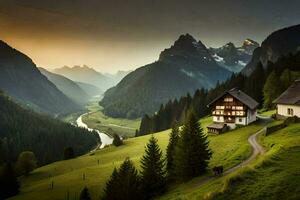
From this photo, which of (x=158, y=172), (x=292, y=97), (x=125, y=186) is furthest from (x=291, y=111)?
(x=125, y=186)

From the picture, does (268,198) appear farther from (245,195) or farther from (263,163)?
(263,163)

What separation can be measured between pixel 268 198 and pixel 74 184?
2265 inches

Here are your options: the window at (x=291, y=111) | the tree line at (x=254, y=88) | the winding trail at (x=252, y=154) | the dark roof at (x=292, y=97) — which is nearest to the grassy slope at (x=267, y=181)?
the winding trail at (x=252, y=154)

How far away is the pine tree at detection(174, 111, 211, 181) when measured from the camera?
5512 cm

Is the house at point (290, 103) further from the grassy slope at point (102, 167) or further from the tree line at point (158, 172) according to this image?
the tree line at point (158, 172)

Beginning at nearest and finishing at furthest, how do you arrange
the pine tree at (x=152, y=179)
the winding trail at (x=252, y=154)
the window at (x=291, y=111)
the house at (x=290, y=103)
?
the winding trail at (x=252, y=154) → the pine tree at (x=152, y=179) → the house at (x=290, y=103) → the window at (x=291, y=111)

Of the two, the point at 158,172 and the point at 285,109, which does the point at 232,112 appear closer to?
the point at 285,109

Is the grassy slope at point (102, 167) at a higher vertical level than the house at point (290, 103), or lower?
→ lower

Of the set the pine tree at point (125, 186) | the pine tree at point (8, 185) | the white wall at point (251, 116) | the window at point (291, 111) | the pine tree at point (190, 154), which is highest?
the window at point (291, 111)

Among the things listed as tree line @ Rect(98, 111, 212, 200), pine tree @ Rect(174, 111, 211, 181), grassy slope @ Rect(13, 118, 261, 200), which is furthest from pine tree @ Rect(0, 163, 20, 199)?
pine tree @ Rect(174, 111, 211, 181)

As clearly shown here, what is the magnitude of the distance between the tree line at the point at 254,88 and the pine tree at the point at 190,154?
20886 millimetres

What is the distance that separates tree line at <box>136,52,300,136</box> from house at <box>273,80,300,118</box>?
23810 millimetres

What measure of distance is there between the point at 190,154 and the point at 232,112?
3877 centimetres

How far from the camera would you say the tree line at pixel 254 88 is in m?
112
